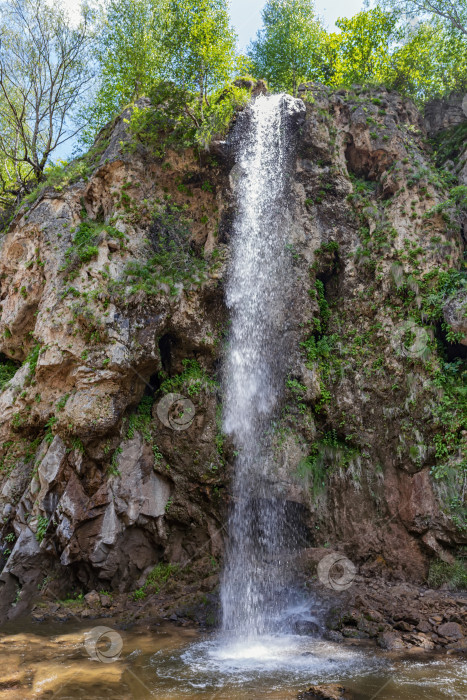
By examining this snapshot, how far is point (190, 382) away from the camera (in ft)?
39.5

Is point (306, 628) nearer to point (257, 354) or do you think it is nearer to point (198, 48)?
point (257, 354)

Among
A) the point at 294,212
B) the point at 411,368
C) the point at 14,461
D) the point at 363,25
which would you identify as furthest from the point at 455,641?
the point at 363,25

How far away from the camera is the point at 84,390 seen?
1071cm

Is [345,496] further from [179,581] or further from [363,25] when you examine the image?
[363,25]

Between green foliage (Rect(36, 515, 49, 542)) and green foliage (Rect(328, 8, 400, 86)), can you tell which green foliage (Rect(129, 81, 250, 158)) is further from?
green foliage (Rect(36, 515, 49, 542))

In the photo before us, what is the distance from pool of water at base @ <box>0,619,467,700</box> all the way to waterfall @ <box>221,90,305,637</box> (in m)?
1.35

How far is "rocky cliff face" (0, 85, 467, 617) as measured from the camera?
1006cm

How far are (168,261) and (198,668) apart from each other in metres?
9.86

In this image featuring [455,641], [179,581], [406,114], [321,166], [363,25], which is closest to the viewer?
[455,641]

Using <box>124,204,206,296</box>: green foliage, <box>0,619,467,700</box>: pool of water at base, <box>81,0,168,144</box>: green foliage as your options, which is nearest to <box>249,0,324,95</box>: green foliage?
<box>81,0,168,144</box>: green foliage

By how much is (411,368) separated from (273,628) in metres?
6.71

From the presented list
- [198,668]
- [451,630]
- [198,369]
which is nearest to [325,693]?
[198,668]

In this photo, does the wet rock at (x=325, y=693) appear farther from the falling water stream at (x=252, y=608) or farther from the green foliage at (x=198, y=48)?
the green foliage at (x=198, y=48)

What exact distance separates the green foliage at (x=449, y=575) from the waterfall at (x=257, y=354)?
313 centimetres
